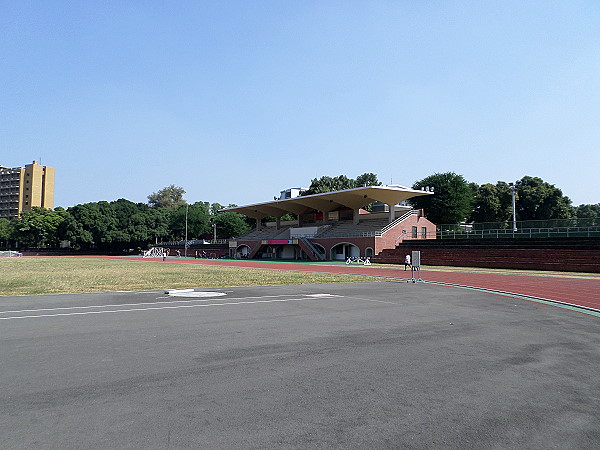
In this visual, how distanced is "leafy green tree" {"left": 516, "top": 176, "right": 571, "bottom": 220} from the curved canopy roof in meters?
28.7

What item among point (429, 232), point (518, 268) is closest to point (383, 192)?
point (429, 232)

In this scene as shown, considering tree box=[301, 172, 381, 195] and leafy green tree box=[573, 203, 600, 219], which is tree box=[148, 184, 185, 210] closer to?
tree box=[301, 172, 381, 195]

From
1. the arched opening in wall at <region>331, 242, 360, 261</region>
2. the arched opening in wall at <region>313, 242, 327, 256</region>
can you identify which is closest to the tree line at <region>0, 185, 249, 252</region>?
the arched opening in wall at <region>313, 242, 327, 256</region>

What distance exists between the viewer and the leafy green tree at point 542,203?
75375 mm

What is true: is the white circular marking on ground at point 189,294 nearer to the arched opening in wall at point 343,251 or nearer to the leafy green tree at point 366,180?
the arched opening in wall at point 343,251

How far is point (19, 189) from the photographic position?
137 metres

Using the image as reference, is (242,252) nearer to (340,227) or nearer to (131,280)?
(340,227)

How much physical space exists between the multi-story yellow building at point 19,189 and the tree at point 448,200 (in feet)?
417

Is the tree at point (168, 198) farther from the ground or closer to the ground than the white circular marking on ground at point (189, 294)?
farther from the ground

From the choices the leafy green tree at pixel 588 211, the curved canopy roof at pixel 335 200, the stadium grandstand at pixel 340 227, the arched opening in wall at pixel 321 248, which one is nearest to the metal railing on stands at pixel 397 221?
the stadium grandstand at pixel 340 227

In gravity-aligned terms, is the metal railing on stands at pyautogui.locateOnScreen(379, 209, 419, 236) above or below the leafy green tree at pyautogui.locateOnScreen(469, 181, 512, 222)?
below

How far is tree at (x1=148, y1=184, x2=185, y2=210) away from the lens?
140 metres

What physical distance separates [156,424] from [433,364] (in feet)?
13.9

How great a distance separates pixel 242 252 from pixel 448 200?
38.0 meters
